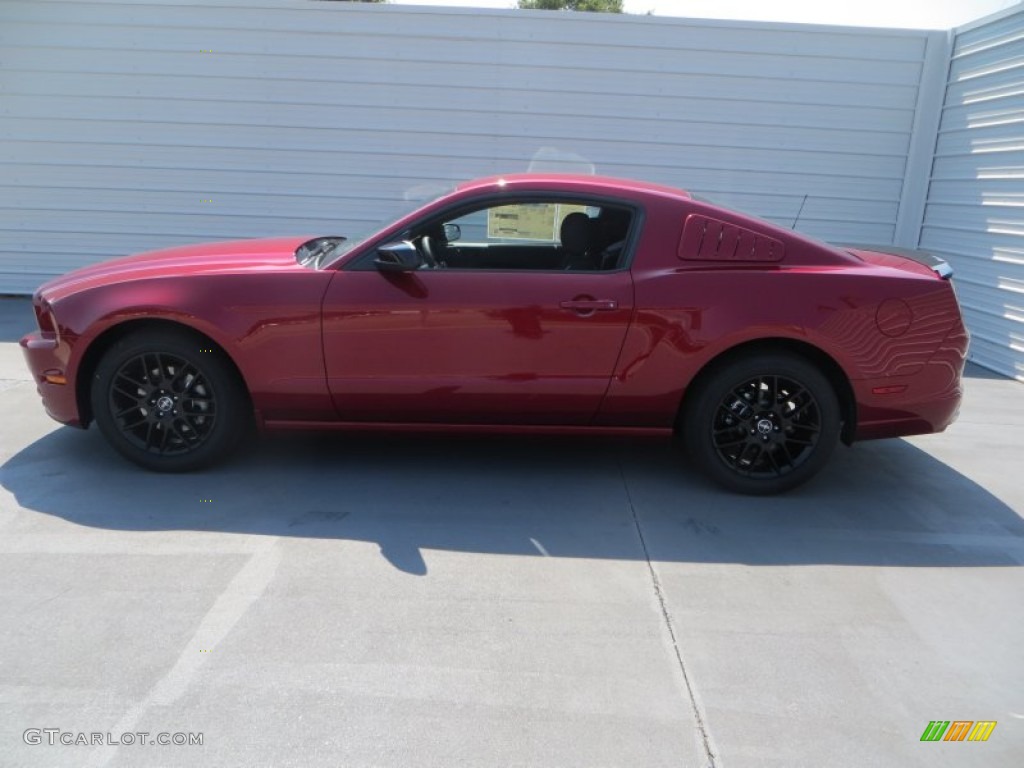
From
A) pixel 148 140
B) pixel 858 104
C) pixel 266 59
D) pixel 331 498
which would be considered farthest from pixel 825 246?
pixel 148 140

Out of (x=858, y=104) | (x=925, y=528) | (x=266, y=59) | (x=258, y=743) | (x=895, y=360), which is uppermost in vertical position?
(x=266, y=59)

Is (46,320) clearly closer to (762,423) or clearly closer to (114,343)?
(114,343)

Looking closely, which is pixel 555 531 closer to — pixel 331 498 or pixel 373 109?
pixel 331 498

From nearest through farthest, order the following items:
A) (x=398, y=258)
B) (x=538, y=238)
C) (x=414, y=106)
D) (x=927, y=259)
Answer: (x=398, y=258)
(x=927, y=259)
(x=538, y=238)
(x=414, y=106)

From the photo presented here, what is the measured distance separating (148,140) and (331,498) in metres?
6.18

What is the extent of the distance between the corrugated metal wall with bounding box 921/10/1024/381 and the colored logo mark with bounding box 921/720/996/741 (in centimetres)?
529

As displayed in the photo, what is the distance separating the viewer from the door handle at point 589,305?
3797mm

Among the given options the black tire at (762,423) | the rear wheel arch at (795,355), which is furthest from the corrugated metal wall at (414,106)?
the black tire at (762,423)

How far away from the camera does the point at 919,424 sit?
398cm

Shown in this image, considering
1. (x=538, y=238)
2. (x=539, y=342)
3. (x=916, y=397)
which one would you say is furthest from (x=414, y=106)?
(x=916, y=397)

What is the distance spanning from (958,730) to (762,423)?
70.4 inches

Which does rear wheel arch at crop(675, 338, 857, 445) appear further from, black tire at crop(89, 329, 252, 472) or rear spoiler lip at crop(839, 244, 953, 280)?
black tire at crop(89, 329, 252, 472)

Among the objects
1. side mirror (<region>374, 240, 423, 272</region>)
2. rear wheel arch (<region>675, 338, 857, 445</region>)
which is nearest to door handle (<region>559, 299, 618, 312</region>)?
rear wheel arch (<region>675, 338, 857, 445</region>)

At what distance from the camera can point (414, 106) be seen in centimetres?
799
